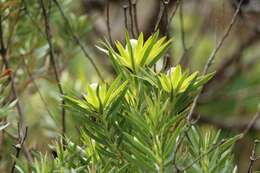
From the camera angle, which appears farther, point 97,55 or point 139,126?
point 97,55

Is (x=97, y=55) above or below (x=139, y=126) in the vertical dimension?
below

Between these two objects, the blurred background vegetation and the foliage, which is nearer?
the foliage

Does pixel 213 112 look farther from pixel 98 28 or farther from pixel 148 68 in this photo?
pixel 148 68

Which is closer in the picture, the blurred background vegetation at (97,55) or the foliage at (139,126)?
the foliage at (139,126)

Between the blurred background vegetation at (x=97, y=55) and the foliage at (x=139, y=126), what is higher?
the foliage at (x=139, y=126)

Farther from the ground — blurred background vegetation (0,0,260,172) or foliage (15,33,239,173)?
foliage (15,33,239,173)
